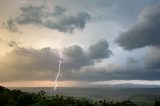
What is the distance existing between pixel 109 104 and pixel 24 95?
651cm

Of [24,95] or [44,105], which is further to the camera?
[24,95]

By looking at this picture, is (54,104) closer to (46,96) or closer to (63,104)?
(63,104)

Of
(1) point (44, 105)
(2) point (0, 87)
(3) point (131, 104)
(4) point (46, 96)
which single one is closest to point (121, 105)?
(3) point (131, 104)

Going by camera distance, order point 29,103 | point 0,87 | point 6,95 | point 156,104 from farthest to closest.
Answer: point 0,87, point 6,95, point 29,103, point 156,104

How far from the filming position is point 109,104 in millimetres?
17875

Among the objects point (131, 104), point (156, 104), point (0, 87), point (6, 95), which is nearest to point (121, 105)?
point (131, 104)

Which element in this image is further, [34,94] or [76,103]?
[34,94]

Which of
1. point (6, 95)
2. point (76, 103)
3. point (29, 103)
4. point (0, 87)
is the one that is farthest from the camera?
point (0, 87)

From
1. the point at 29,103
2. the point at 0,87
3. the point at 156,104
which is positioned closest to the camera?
the point at 156,104

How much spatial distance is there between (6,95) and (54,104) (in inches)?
205

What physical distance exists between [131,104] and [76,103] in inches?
131

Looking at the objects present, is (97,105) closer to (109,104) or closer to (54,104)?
(109,104)

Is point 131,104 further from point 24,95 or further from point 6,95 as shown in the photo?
point 6,95

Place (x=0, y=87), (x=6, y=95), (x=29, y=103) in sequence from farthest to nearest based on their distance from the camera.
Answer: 1. (x=0, y=87)
2. (x=6, y=95)
3. (x=29, y=103)
